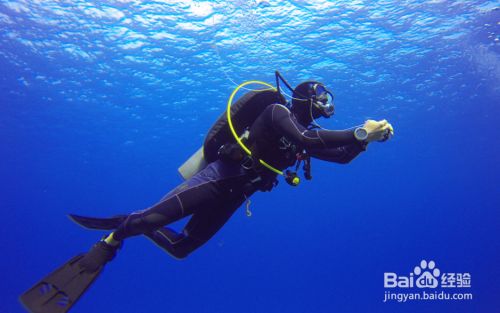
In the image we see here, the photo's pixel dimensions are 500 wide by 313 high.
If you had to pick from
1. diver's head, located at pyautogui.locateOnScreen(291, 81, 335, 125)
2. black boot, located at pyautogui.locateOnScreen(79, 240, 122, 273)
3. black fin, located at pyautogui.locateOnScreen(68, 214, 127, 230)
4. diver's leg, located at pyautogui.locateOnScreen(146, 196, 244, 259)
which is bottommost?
black boot, located at pyautogui.locateOnScreen(79, 240, 122, 273)

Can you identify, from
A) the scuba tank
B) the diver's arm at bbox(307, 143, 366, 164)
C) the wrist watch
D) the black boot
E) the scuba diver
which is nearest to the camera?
the wrist watch

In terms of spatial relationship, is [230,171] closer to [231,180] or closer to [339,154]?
[231,180]

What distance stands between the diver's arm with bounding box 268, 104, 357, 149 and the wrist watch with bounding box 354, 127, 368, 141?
0.04 metres

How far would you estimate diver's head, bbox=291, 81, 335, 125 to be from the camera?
398 centimetres

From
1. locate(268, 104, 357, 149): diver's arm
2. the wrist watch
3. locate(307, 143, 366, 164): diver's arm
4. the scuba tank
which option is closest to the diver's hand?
the wrist watch

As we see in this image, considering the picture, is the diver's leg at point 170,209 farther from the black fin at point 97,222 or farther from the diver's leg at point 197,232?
the diver's leg at point 197,232

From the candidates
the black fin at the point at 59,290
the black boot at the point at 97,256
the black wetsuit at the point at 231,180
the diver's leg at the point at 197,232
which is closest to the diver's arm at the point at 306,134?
the black wetsuit at the point at 231,180

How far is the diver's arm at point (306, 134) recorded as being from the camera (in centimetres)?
326

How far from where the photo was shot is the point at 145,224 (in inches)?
153

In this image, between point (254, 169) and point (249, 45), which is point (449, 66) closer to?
point (249, 45)

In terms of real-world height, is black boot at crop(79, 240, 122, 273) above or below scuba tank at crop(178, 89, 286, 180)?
below

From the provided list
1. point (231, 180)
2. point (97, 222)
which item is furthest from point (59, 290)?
point (231, 180)

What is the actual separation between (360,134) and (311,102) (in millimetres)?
989

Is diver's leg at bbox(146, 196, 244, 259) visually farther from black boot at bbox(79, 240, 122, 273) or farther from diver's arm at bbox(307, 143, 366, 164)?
diver's arm at bbox(307, 143, 366, 164)
